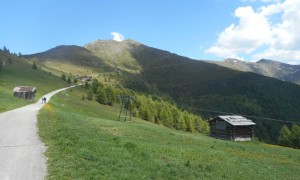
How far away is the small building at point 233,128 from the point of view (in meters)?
92.3

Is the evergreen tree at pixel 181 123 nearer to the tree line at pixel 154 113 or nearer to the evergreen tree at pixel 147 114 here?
the tree line at pixel 154 113

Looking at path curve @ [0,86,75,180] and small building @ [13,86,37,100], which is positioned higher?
small building @ [13,86,37,100]

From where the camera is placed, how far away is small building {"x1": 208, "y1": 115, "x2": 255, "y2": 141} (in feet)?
303

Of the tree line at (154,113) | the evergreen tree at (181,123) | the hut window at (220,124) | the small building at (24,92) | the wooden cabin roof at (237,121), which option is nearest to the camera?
the wooden cabin roof at (237,121)

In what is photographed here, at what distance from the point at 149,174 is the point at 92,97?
110 meters

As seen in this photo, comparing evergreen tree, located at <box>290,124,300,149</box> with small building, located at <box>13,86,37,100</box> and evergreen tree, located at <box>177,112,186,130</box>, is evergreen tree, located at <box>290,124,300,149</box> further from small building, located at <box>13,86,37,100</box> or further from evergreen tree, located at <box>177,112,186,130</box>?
small building, located at <box>13,86,37,100</box>

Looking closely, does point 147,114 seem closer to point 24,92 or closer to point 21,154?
point 24,92

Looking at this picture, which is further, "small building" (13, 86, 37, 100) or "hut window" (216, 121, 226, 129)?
"small building" (13, 86, 37, 100)

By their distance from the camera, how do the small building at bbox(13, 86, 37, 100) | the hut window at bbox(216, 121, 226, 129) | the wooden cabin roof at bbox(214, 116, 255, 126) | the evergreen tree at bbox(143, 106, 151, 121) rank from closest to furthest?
the wooden cabin roof at bbox(214, 116, 255, 126) < the hut window at bbox(216, 121, 226, 129) < the small building at bbox(13, 86, 37, 100) < the evergreen tree at bbox(143, 106, 151, 121)

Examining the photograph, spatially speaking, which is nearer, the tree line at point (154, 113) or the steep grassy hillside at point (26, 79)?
the tree line at point (154, 113)

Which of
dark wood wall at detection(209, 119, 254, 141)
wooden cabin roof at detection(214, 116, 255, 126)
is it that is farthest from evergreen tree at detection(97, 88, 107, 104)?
wooden cabin roof at detection(214, 116, 255, 126)

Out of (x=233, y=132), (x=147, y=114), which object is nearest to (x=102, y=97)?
(x=147, y=114)

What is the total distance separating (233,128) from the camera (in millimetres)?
92125

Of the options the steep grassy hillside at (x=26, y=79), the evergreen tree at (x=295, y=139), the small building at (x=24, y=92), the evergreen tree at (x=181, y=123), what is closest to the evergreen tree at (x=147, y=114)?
the evergreen tree at (x=181, y=123)
